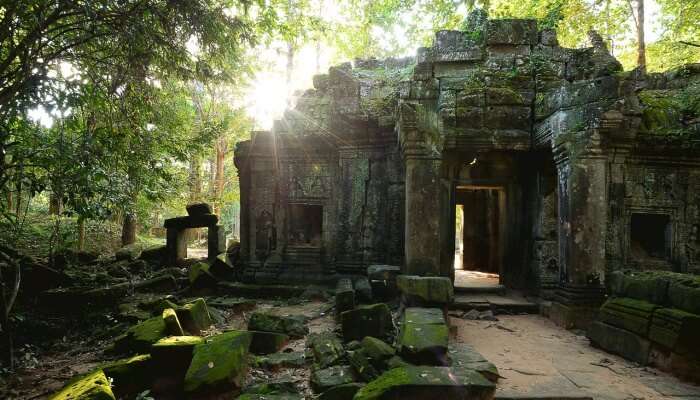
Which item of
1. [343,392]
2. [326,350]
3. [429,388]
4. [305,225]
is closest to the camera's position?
[429,388]

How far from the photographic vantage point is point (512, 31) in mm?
7012

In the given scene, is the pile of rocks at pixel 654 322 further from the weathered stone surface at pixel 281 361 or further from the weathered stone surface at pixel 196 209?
the weathered stone surface at pixel 196 209

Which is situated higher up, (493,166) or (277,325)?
(493,166)

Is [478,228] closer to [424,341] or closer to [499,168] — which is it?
[499,168]

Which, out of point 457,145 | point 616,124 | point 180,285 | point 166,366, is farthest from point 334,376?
point 180,285

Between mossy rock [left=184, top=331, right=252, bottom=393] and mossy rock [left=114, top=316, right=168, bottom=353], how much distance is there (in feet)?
2.93

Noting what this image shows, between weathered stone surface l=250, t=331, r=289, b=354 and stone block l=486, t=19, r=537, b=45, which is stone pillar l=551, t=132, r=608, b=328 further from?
weathered stone surface l=250, t=331, r=289, b=354

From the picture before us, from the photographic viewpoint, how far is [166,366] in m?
3.94

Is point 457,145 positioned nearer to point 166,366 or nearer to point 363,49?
point 166,366

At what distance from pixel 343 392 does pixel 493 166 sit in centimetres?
557

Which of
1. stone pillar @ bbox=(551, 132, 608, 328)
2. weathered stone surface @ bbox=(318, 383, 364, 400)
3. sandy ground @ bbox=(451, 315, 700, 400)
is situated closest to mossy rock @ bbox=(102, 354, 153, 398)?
weathered stone surface @ bbox=(318, 383, 364, 400)

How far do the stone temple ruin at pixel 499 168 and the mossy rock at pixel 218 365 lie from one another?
9.51 feet

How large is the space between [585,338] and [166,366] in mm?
5246

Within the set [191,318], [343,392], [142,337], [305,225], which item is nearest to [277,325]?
[191,318]
